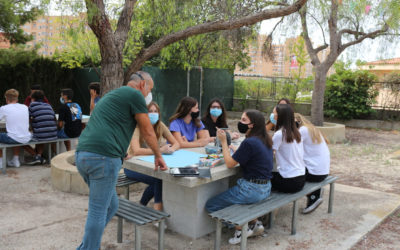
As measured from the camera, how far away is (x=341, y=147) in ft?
31.7

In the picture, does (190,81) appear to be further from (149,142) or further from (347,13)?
(149,142)

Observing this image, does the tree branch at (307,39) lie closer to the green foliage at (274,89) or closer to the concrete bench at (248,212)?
the green foliage at (274,89)

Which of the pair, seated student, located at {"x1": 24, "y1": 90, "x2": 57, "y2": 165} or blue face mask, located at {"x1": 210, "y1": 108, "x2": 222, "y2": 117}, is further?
seated student, located at {"x1": 24, "y1": 90, "x2": 57, "y2": 165}

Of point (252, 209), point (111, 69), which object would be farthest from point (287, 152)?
point (111, 69)

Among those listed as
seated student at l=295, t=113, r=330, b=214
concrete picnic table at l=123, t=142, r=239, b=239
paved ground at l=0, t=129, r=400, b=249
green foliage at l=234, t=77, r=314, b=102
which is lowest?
paved ground at l=0, t=129, r=400, b=249

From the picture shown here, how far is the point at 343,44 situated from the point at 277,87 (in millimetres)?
4139

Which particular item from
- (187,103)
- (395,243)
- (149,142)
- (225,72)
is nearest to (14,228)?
(149,142)

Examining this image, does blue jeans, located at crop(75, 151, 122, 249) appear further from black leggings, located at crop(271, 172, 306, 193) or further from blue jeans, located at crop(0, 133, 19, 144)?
blue jeans, located at crop(0, 133, 19, 144)

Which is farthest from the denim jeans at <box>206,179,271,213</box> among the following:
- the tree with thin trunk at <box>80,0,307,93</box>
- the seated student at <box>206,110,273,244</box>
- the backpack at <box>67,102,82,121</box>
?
the backpack at <box>67,102,82,121</box>

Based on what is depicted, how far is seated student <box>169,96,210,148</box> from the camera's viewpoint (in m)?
4.70

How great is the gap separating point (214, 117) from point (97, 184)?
297cm

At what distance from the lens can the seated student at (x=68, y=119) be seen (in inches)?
264

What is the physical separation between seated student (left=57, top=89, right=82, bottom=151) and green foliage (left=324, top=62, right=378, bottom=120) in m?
9.39

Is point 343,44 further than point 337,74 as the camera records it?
No
